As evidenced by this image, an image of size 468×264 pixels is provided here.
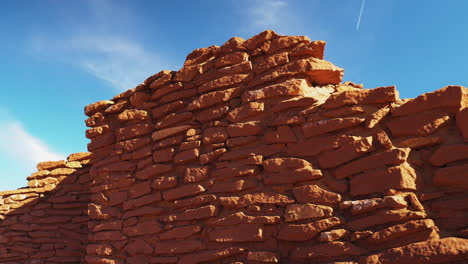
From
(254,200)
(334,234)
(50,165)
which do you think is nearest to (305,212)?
(334,234)

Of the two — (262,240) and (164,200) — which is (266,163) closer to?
(262,240)

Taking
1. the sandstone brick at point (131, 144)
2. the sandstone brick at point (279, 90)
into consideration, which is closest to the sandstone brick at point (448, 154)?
the sandstone brick at point (279, 90)

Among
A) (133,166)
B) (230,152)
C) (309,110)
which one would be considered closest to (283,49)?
(309,110)

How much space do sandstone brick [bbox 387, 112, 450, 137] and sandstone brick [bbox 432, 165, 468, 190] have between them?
0.93ft

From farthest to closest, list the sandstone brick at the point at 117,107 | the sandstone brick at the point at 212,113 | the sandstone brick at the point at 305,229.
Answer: the sandstone brick at the point at 117,107, the sandstone brick at the point at 212,113, the sandstone brick at the point at 305,229

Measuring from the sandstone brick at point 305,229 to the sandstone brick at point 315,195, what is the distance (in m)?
0.13

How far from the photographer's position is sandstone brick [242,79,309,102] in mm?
2857

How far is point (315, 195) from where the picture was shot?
2.51 meters

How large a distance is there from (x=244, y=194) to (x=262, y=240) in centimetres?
39

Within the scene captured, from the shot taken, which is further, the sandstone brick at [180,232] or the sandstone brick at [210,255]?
the sandstone brick at [180,232]

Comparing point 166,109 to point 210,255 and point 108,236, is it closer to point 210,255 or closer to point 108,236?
point 108,236

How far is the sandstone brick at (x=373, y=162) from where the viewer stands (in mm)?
2344

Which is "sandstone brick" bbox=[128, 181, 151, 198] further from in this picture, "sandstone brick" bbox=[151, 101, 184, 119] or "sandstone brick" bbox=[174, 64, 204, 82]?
"sandstone brick" bbox=[174, 64, 204, 82]

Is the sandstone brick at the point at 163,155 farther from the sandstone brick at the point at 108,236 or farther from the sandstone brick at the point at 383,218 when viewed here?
the sandstone brick at the point at 383,218
